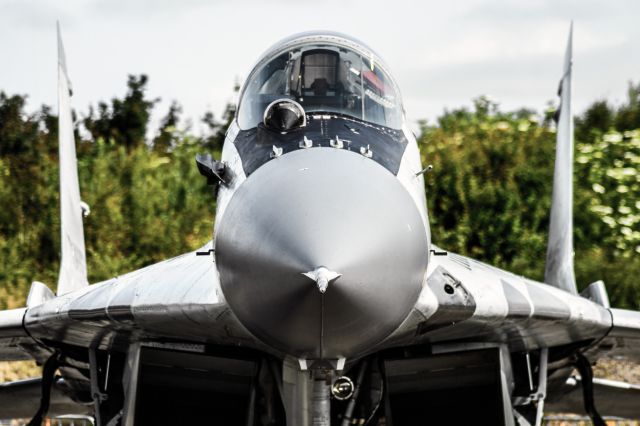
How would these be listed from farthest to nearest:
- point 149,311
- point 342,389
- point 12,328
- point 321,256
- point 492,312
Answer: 1. point 12,328
2. point 492,312
3. point 149,311
4. point 342,389
5. point 321,256

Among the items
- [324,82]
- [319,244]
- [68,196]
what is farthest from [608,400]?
[319,244]

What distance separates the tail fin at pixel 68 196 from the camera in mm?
10211

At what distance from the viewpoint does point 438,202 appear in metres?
22.2

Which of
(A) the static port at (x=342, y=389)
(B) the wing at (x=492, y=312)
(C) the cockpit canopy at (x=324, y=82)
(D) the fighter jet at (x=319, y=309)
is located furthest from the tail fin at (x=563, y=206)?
(A) the static port at (x=342, y=389)

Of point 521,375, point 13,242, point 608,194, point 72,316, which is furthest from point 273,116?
point 608,194

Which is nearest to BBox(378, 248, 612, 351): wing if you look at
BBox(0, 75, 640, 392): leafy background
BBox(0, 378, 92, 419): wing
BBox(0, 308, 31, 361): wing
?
BBox(0, 308, 31, 361): wing

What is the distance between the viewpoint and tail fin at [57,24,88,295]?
10211mm

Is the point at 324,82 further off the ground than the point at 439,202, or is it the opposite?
the point at 439,202

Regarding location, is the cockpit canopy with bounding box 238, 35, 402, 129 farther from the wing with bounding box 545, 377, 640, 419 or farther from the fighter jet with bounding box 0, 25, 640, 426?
the wing with bounding box 545, 377, 640, 419

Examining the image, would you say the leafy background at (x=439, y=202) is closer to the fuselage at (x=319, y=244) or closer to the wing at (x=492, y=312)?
the wing at (x=492, y=312)

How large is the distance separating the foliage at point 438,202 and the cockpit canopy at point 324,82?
13.1 meters

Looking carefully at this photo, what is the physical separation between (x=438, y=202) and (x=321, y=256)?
1775cm

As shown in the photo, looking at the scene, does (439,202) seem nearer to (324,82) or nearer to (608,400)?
(608,400)

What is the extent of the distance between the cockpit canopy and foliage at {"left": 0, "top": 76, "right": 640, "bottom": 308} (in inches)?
517
